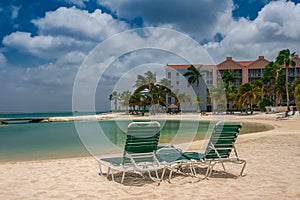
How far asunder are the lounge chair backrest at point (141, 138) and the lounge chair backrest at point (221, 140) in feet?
3.46

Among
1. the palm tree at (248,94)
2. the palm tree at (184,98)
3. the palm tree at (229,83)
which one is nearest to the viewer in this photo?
the palm tree at (248,94)

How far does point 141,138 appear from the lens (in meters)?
4.92

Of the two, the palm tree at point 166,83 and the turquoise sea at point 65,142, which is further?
the palm tree at point 166,83

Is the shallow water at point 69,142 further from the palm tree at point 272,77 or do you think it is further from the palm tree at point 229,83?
the palm tree at point 272,77

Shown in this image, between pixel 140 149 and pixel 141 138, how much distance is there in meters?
0.20

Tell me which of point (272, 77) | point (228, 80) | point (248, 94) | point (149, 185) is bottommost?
point (149, 185)

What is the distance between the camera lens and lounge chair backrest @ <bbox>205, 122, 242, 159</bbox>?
5277 mm

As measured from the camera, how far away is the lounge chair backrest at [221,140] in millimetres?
5277

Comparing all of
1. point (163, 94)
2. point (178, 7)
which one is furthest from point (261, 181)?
point (163, 94)

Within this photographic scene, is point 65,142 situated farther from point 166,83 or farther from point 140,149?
point 166,83

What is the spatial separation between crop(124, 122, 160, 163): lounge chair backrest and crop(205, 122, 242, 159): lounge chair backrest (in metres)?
1.05

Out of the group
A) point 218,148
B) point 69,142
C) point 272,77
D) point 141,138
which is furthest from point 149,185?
point 272,77

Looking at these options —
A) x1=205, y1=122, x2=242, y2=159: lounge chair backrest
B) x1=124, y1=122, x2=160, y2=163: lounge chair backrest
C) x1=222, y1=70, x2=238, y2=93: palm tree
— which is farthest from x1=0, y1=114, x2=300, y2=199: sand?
x1=222, y1=70, x2=238, y2=93: palm tree

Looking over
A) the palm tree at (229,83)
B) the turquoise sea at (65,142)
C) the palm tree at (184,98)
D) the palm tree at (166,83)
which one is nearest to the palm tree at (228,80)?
the palm tree at (229,83)
